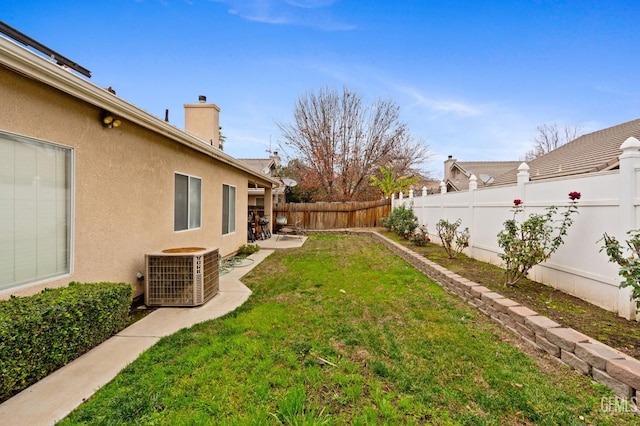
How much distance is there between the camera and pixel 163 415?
6.97 feet

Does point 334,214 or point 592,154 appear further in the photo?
point 334,214

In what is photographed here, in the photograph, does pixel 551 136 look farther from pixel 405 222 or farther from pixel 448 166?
pixel 405 222

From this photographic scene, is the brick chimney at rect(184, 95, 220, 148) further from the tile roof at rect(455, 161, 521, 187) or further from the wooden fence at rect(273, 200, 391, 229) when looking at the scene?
the tile roof at rect(455, 161, 521, 187)

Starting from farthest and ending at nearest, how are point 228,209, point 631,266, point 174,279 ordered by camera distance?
point 228,209, point 174,279, point 631,266

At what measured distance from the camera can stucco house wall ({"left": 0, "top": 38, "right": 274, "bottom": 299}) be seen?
288 centimetres

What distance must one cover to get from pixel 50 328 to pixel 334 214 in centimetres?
1556

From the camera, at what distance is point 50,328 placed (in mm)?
2553

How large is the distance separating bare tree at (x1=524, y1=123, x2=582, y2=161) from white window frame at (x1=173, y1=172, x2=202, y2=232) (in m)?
33.6

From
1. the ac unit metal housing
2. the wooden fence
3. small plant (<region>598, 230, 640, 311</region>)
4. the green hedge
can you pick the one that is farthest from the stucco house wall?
the wooden fence

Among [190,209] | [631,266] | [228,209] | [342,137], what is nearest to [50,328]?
[190,209]

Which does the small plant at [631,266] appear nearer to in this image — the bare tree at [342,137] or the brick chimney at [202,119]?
the brick chimney at [202,119]

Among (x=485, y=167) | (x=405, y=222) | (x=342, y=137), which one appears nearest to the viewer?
(x=405, y=222)

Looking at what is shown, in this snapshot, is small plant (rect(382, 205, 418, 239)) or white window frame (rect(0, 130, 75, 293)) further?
small plant (rect(382, 205, 418, 239))

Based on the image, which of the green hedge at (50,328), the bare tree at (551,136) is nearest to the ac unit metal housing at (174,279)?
the green hedge at (50,328)
